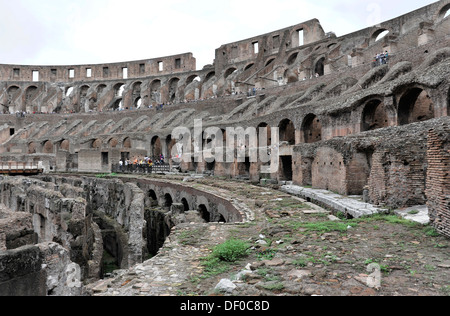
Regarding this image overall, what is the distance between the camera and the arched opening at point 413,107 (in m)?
14.9

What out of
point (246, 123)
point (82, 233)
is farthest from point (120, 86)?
point (82, 233)

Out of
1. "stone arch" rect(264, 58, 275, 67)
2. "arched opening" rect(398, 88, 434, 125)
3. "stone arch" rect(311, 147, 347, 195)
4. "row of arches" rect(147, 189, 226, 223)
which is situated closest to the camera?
"stone arch" rect(311, 147, 347, 195)

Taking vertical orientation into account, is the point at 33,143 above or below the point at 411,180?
above

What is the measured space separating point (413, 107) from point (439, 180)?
38.8 ft

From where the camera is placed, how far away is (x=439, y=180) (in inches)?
224

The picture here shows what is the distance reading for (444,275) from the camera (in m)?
3.84

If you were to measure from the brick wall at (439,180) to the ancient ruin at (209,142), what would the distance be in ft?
0.10

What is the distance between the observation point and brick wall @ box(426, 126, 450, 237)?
17.7 feet

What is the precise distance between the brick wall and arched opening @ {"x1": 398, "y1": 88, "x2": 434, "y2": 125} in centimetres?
1023

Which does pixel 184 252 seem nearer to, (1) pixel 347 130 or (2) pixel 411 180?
(2) pixel 411 180

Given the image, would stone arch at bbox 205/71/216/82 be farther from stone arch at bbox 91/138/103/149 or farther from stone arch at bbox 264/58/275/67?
stone arch at bbox 91/138/103/149

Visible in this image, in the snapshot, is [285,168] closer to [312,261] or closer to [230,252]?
[230,252]

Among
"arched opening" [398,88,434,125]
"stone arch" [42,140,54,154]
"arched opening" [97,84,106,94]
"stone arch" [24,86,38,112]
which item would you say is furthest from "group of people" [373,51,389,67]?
"stone arch" [24,86,38,112]
